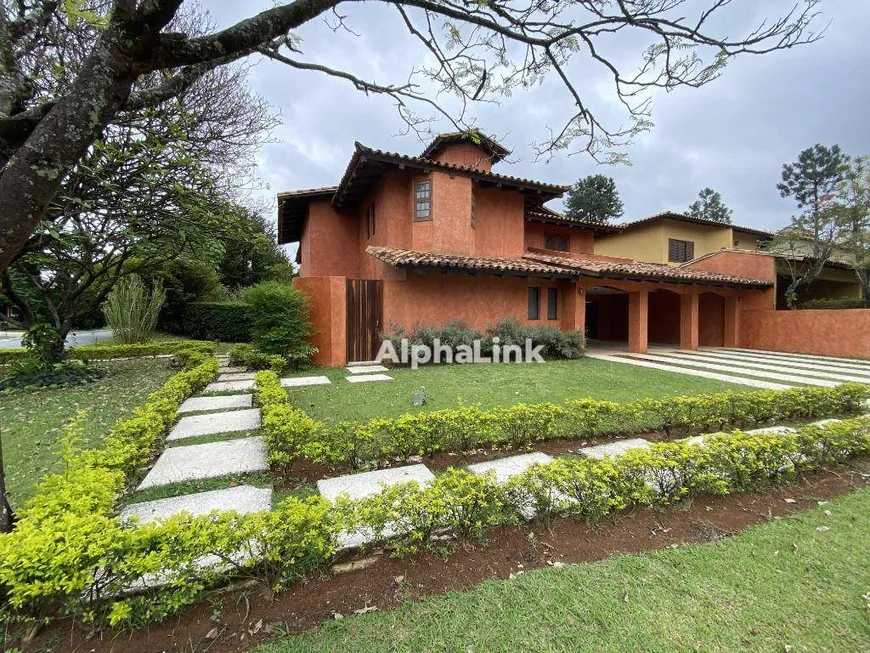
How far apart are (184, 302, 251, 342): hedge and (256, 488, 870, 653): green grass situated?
1897 cm

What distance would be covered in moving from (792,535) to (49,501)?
5032 millimetres

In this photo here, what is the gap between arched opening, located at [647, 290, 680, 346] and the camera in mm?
17516

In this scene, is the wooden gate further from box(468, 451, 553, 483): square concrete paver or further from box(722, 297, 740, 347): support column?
box(722, 297, 740, 347): support column

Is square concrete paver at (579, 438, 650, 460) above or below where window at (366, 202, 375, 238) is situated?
below

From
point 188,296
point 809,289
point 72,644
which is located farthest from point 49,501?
point 809,289

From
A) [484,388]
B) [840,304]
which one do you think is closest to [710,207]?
[840,304]

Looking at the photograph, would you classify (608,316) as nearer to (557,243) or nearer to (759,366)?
(557,243)

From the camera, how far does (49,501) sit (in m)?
2.11

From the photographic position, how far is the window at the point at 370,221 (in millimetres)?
12828

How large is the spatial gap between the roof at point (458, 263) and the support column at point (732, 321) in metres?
9.26

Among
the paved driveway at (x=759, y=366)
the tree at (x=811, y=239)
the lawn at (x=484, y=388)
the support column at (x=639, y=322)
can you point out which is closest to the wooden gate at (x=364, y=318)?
the lawn at (x=484, y=388)

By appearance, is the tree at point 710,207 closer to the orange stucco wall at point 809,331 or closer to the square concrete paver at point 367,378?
the orange stucco wall at point 809,331

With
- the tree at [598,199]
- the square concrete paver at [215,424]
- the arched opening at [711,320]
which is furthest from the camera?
the tree at [598,199]


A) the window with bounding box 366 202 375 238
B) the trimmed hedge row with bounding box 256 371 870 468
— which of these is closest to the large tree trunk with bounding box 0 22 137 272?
the trimmed hedge row with bounding box 256 371 870 468
